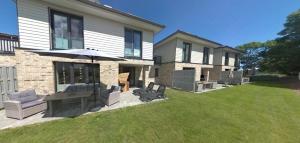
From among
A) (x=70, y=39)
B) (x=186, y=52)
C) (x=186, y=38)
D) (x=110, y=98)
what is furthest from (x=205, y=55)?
(x=70, y=39)

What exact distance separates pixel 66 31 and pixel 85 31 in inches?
42.7

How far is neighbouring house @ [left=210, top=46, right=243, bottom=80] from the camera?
63.7ft

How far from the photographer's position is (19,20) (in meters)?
6.13

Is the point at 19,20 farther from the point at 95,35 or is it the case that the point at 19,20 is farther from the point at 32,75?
the point at 95,35

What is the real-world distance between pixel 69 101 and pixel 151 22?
837 cm

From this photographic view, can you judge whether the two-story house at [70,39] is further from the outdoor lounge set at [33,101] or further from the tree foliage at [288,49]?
the tree foliage at [288,49]

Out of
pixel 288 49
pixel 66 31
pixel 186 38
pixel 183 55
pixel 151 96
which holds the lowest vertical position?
pixel 151 96

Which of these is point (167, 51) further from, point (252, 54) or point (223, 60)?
point (252, 54)

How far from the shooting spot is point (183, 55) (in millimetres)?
15164

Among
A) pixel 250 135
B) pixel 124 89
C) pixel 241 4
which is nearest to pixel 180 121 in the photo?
pixel 250 135

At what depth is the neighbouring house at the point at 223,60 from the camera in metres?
19.4

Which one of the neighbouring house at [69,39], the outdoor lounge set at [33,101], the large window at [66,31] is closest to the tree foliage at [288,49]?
the neighbouring house at [69,39]

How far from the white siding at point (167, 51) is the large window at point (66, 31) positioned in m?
9.99

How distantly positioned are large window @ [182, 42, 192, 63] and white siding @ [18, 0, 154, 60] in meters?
5.74
